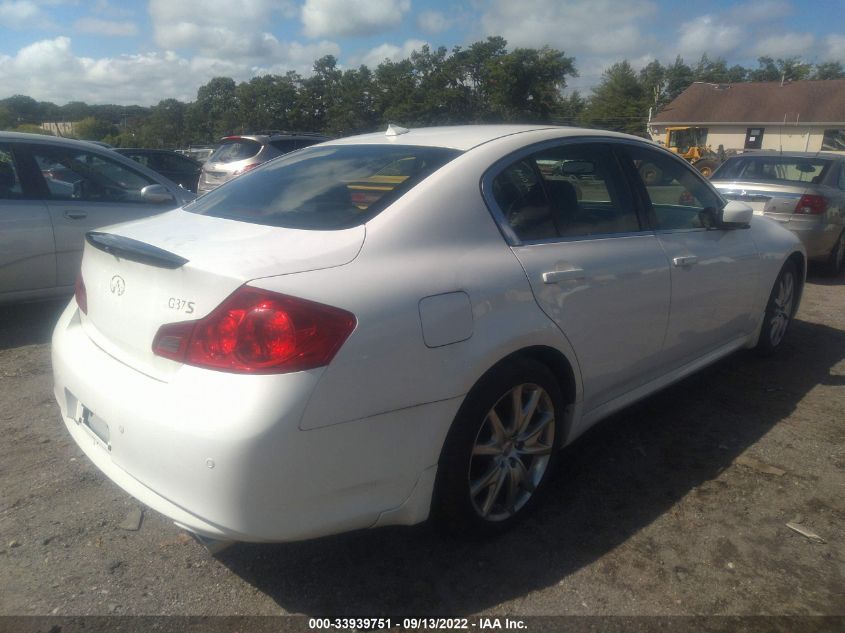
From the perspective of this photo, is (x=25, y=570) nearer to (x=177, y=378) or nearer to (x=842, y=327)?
(x=177, y=378)

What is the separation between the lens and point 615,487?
3264mm

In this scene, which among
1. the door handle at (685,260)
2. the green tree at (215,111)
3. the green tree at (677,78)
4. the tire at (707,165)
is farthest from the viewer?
the green tree at (677,78)

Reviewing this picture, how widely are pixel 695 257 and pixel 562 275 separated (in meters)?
1.17

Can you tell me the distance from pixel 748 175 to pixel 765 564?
726 centimetres

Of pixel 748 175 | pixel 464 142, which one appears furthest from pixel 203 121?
pixel 464 142

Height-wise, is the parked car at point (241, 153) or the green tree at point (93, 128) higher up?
the parked car at point (241, 153)

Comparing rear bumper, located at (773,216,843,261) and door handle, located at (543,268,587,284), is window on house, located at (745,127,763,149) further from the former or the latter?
door handle, located at (543,268,587,284)

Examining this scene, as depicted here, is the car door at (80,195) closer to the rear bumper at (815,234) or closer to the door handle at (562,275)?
the door handle at (562,275)

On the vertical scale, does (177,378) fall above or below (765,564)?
above

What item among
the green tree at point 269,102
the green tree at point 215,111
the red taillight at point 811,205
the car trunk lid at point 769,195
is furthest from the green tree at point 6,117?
the red taillight at point 811,205

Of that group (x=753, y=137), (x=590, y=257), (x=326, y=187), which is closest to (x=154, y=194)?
(x=326, y=187)

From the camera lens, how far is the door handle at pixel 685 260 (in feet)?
11.4

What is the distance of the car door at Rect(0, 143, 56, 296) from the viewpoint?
5.23 meters

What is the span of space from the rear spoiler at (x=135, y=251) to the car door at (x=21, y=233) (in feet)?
9.75
